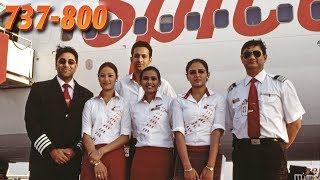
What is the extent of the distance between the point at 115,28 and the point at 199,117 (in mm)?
4950

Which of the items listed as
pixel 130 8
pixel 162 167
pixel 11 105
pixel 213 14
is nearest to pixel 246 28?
pixel 213 14

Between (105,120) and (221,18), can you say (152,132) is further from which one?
(221,18)

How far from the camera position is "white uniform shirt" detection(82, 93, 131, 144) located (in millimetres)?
4922

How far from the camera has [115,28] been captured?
Answer: 9.23 meters

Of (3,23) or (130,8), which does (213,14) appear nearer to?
(130,8)

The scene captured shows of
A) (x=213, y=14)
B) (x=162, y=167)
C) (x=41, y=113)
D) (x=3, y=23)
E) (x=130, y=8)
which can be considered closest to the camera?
(x=162, y=167)

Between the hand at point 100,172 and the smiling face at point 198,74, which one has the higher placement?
the smiling face at point 198,74

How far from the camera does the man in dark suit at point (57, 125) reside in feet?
16.2

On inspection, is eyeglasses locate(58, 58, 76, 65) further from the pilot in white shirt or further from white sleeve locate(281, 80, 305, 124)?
white sleeve locate(281, 80, 305, 124)

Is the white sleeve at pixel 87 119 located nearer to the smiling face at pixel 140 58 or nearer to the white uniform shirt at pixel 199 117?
the smiling face at pixel 140 58

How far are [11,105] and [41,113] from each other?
476 cm

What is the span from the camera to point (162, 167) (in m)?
4.71

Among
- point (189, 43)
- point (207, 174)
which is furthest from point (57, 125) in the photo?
point (189, 43)

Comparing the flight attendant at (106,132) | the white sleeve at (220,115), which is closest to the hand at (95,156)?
the flight attendant at (106,132)
